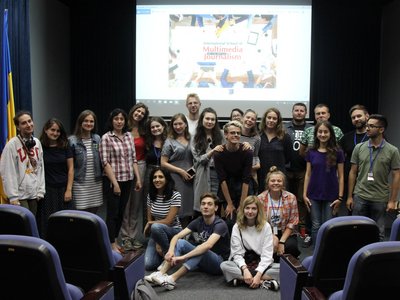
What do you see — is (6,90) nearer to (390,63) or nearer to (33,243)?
(33,243)

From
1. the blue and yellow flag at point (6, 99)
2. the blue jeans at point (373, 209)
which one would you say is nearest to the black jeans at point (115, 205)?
the blue and yellow flag at point (6, 99)

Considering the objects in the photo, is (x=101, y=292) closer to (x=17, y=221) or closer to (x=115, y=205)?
(x=17, y=221)

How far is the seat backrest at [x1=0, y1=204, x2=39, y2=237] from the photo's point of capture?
81.0 inches

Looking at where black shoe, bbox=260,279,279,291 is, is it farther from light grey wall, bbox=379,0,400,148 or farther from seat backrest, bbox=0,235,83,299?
light grey wall, bbox=379,0,400,148

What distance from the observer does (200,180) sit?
398cm

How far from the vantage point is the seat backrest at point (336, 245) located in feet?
7.33

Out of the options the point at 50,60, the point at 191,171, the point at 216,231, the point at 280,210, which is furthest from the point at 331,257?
the point at 50,60

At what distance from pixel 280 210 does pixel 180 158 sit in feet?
3.61

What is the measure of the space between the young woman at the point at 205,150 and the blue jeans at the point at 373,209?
1336 millimetres

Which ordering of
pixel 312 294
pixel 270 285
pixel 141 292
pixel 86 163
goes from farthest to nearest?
pixel 86 163 → pixel 270 285 → pixel 141 292 → pixel 312 294

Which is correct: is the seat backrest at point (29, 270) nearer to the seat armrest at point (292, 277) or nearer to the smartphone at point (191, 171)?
the seat armrest at point (292, 277)

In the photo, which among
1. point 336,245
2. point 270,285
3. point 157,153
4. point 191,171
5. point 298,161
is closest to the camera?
point 336,245

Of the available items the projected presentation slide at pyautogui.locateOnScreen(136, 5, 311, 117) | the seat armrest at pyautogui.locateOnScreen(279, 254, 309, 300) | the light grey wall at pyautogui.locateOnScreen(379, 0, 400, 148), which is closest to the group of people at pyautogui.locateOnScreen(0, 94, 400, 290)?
the seat armrest at pyautogui.locateOnScreen(279, 254, 309, 300)

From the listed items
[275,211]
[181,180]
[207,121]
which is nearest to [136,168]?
[181,180]
